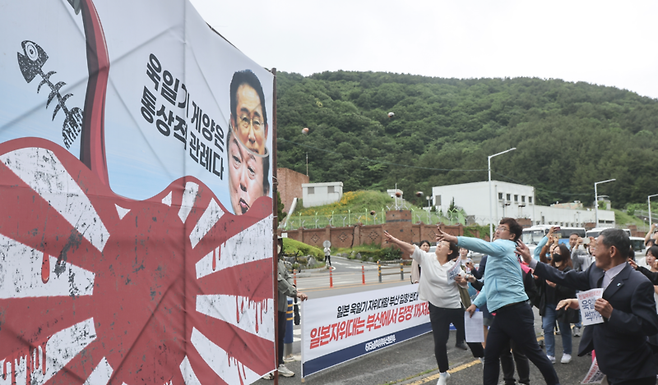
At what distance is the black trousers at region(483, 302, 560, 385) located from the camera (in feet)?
16.1

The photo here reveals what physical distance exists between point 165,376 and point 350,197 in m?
60.2

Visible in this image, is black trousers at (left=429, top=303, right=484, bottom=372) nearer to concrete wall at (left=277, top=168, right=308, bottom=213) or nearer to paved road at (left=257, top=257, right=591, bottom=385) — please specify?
paved road at (left=257, top=257, right=591, bottom=385)

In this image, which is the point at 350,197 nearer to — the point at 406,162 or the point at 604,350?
the point at 406,162

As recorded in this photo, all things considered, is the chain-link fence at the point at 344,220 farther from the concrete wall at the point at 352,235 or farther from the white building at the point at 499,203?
the white building at the point at 499,203

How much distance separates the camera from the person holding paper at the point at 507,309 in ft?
16.1

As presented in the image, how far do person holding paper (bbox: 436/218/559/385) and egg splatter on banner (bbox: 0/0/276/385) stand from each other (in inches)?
92.5

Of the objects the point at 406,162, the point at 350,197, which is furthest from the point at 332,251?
the point at 406,162

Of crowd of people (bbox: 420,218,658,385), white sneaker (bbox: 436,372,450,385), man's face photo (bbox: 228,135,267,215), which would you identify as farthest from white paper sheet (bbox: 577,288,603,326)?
man's face photo (bbox: 228,135,267,215)

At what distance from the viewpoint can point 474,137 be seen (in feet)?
363

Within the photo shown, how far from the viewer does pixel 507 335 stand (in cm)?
504

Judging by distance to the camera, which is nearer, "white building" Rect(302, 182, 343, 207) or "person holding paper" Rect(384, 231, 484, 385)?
"person holding paper" Rect(384, 231, 484, 385)

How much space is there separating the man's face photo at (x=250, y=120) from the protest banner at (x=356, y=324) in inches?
92.8

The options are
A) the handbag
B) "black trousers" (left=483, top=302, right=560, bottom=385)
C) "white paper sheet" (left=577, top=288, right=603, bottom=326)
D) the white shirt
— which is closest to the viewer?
"white paper sheet" (left=577, top=288, right=603, bottom=326)

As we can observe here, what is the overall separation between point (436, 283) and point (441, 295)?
0.17 m
